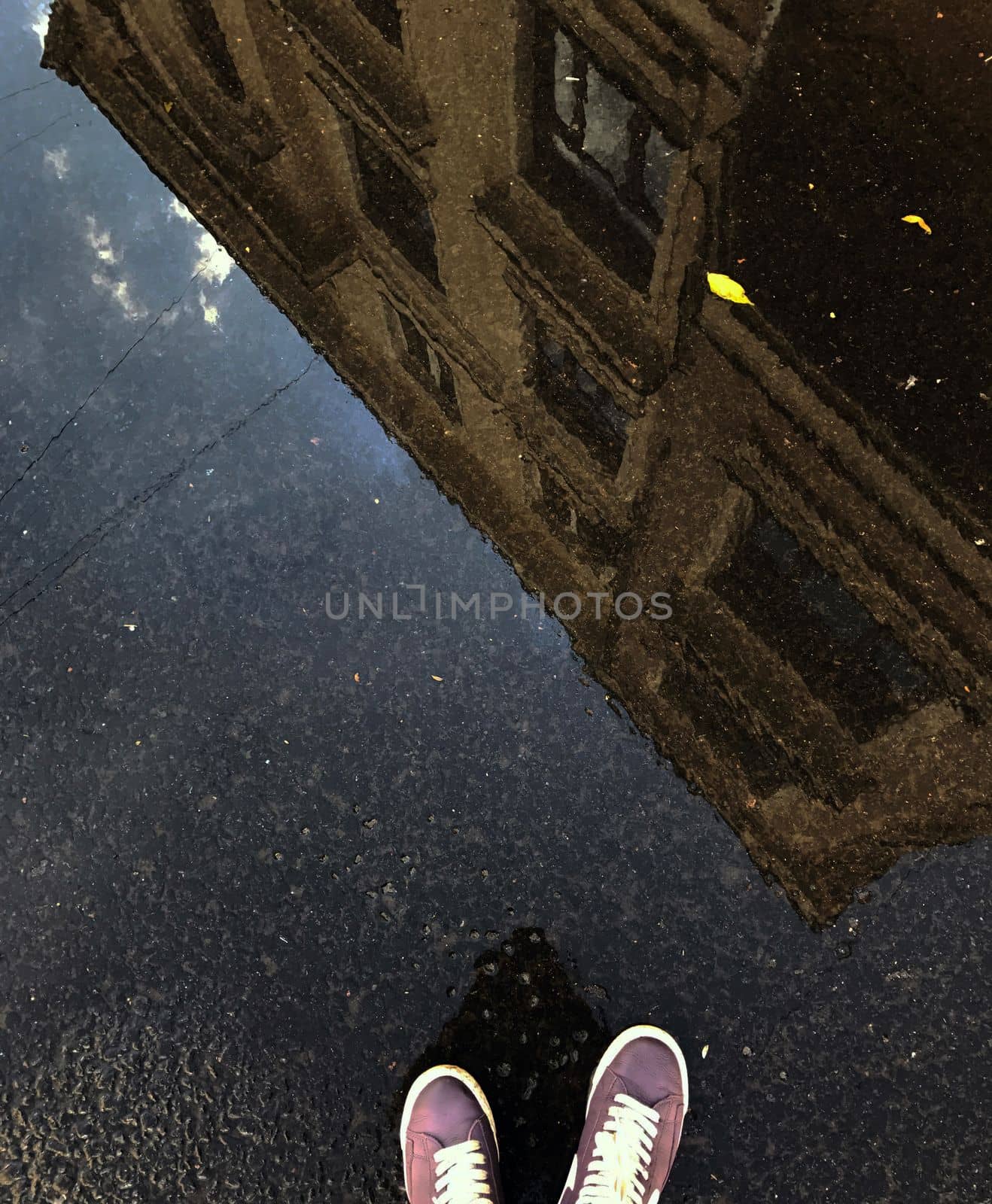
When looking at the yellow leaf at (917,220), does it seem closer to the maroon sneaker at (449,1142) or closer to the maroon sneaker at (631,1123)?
the maroon sneaker at (631,1123)

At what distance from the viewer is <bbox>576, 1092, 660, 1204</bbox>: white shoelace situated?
1.88 m

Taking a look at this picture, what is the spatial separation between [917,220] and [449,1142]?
3048mm

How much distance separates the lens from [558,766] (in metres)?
2.13

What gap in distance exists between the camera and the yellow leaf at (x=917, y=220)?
2432 mm

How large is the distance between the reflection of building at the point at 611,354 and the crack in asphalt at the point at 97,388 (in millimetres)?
257

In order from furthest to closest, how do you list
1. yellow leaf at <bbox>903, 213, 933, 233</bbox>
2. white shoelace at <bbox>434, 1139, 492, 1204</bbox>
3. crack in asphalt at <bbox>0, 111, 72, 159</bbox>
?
crack in asphalt at <bbox>0, 111, 72, 159</bbox>
yellow leaf at <bbox>903, 213, 933, 233</bbox>
white shoelace at <bbox>434, 1139, 492, 1204</bbox>

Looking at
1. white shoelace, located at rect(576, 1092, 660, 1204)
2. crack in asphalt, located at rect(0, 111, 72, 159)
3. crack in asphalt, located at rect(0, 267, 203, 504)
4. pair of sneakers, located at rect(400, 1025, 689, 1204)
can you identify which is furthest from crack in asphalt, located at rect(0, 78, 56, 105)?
white shoelace, located at rect(576, 1092, 660, 1204)

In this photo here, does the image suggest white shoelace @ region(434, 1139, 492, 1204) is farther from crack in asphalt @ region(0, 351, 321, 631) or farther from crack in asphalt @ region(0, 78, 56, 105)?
crack in asphalt @ region(0, 78, 56, 105)

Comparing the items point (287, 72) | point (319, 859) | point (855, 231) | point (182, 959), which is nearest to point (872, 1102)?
point (319, 859)

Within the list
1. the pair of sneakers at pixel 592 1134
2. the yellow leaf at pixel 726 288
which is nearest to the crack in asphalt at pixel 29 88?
the yellow leaf at pixel 726 288

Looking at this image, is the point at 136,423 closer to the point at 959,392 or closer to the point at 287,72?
the point at 287,72

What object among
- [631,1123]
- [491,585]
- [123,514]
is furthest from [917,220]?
[631,1123]

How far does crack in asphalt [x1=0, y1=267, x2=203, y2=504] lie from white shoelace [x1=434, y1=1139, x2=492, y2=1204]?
88.0 inches

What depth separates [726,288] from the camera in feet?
8.00
